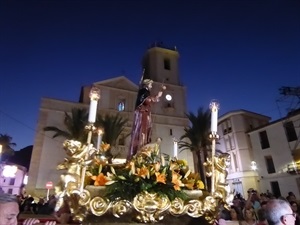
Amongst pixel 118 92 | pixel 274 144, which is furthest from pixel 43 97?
pixel 274 144

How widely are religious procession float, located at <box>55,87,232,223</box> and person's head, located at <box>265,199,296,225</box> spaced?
811 millimetres

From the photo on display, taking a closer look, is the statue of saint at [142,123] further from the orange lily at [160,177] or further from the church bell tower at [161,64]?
the church bell tower at [161,64]

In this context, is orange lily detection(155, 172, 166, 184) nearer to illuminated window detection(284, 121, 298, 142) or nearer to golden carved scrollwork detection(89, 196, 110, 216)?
golden carved scrollwork detection(89, 196, 110, 216)

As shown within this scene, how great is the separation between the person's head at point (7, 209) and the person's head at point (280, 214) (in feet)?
7.96

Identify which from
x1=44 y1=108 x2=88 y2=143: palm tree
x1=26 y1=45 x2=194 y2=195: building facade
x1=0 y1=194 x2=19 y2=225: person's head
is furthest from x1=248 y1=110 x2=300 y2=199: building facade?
x1=0 y1=194 x2=19 y2=225: person's head

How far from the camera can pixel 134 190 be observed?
3.21 m

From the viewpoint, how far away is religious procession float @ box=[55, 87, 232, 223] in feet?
9.83

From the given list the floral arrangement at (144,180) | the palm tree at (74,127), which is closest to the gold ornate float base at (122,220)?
the floral arrangement at (144,180)

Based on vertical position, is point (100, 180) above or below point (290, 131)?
below

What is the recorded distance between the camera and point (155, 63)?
31.6 m

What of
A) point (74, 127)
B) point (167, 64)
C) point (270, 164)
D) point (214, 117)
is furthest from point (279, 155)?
point (214, 117)

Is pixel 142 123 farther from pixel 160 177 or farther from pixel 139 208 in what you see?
pixel 139 208

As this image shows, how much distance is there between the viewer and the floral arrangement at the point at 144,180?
319 centimetres

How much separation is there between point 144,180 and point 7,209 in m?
1.84
